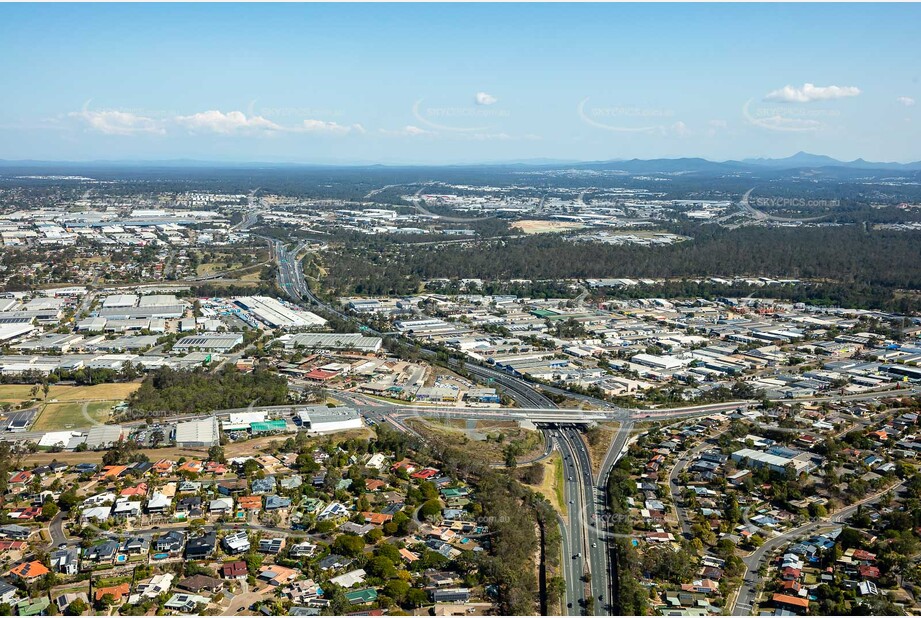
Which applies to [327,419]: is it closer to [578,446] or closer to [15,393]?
[578,446]

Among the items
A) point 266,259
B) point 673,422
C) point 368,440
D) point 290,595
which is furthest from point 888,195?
point 290,595

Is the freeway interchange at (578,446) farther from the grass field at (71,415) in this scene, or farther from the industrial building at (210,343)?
Answer: the industrial building at (210,343)

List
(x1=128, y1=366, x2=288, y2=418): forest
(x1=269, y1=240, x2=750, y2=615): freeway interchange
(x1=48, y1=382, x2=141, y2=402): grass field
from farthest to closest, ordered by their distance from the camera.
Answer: (x1=48, y1=382, x2=141, y2=402): grass field
(x1=128, y1=366, x2=288, y2=418): forest
(x1=269, y1=240, x2=750, y2=615): freeway interchange

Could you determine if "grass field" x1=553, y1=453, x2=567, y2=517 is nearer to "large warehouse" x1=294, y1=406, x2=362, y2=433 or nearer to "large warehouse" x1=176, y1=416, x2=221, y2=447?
"large warehouse" x1=294, y1=406, x2=362, y2=433

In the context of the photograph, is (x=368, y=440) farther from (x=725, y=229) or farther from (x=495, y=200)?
(x=495, y=200)

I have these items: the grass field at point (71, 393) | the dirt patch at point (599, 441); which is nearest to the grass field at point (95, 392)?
the grass field at point (71, 393)

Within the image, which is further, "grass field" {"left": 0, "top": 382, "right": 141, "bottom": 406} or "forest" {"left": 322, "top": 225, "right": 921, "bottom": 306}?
"forest" {"left": 322, "top": 225, "right": 921, "bottom": 306}

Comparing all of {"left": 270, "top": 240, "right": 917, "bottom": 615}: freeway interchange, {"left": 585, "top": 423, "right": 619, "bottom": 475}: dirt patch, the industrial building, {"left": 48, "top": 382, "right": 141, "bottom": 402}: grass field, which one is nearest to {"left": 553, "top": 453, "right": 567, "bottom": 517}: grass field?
{"left": 270, "top": 240, "right": 917, "bottom": 615}: freeway interchange

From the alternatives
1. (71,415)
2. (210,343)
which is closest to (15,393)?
(71,415)
